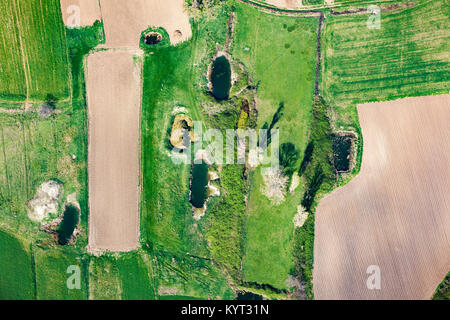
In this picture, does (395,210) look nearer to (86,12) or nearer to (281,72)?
(281,72)

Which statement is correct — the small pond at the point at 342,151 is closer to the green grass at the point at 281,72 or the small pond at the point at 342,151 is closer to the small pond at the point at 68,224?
the green grass at the point at 281,72

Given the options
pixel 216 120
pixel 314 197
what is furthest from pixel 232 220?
pixel 216 120

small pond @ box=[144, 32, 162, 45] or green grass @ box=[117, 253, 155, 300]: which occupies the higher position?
small pond @ box=[144, 32, 162, 45]

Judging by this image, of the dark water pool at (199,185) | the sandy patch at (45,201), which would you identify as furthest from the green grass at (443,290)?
the sandy patch at (45,201)

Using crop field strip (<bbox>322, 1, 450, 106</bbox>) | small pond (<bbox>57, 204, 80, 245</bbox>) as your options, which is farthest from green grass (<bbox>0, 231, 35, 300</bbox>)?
crop field strip (<bbox>322, 1, 450, 106</bbox>)

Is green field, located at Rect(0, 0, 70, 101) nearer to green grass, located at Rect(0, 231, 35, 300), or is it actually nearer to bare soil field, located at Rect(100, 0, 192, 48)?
bare soil field, located at Rect(100, 0, 192, 48)

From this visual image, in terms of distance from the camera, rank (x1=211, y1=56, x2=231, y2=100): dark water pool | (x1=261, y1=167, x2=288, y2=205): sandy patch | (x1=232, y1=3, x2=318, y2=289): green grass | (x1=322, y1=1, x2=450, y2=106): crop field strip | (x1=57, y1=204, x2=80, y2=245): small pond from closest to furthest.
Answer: (x1=261, y1=167, x2=288, y2=205): sandy patch → (x1=322, y1=1, x2=450, y2=106): crop field strip → (x1=232, y1=3, x2=318, y2=289): green grass → (x1=211, y1=56, x2=231, y2=100): dark water pool → (x1=57, y1=204, x2=80, y2=245): small pond

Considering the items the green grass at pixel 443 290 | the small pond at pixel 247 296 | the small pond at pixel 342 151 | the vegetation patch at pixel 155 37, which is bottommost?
the small pond at pixel 247 296

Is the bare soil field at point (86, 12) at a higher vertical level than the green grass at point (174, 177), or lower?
higher
